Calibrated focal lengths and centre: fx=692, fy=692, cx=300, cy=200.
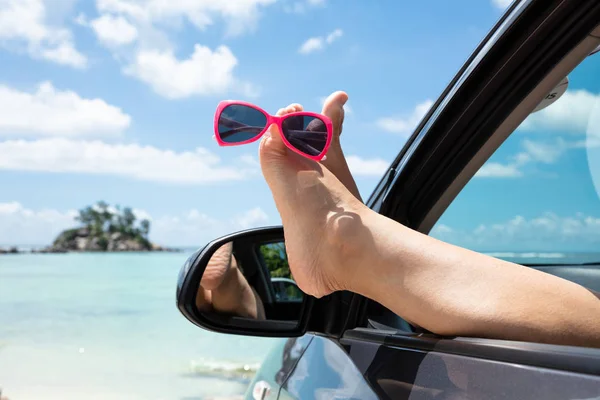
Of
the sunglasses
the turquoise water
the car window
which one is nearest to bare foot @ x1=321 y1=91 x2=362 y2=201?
the sunglasses

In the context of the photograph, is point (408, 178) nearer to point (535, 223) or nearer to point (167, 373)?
point (535, 223)

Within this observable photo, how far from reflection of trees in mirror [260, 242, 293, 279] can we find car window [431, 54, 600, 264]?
18.5 inches

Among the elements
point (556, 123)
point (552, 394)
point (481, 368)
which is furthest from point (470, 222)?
point (552, 394)

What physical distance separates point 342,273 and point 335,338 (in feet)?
1.18

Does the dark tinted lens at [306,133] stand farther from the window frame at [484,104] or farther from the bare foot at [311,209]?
the window frame at [484,104]

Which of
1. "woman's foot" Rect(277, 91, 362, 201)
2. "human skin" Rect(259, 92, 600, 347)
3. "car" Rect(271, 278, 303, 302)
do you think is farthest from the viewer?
"car" Rect(271, 278, 303, 302)

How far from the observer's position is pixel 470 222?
1.51 meters

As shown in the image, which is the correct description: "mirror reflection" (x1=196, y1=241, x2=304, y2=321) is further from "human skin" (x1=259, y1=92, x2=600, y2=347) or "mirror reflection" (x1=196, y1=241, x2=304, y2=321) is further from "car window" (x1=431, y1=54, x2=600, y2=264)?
"car window" (x1=431, y1=54, x2=600, y2=264)

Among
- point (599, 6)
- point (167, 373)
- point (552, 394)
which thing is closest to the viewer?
point (552, 394)

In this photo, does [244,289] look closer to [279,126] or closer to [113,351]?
[279,126]

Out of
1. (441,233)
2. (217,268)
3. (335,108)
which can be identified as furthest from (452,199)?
(217,268)

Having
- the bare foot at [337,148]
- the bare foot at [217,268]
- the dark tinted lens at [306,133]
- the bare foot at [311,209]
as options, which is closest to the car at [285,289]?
the bare foot at [217,268]

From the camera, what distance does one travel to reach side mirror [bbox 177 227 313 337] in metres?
1.59

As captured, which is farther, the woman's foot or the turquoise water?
the turquoise water
